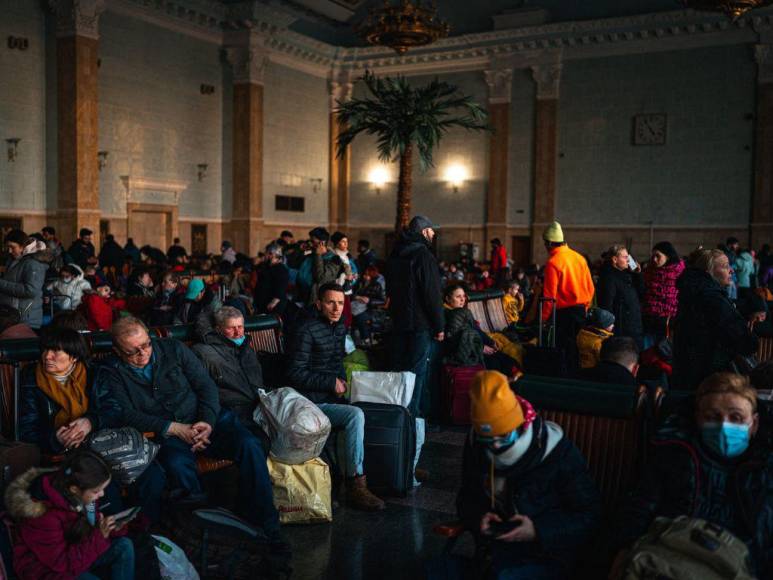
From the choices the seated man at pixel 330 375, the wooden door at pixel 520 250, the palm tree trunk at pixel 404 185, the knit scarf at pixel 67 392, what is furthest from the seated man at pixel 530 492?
the wooden door at pixel 520 250

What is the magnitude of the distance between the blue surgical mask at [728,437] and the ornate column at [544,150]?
63.5ft

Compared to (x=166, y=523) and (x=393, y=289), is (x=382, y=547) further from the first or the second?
(x=393, y=289)

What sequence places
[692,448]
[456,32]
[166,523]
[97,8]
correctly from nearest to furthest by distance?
[692,448], [166,523], [97,8], [456,32]

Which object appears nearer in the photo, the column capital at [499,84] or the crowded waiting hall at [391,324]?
the crowded waiting hall at [391,324]

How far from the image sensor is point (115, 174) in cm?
1842

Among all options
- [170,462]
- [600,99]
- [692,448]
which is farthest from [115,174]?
[692,448]

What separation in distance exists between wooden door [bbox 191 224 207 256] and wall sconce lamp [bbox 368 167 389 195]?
6.16 meters

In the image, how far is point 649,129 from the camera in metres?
20.7

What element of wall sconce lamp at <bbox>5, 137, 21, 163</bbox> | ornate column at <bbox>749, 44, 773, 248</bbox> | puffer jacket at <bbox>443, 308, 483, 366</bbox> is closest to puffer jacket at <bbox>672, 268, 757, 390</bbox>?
puffer jacket at <bbox>443, 308, 483, 366</bbox>

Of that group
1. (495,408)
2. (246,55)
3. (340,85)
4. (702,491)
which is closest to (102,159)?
(246,55)

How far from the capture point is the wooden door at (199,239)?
21.0 meters

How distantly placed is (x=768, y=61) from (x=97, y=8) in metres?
16.1

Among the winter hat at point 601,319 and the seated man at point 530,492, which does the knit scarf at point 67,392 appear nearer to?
the seated man at point 530,492

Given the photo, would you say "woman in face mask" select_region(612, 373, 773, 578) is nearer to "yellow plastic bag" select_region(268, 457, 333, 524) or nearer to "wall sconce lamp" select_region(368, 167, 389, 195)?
"yellow plastic bag" select_region(268, 457, 333, 524)
